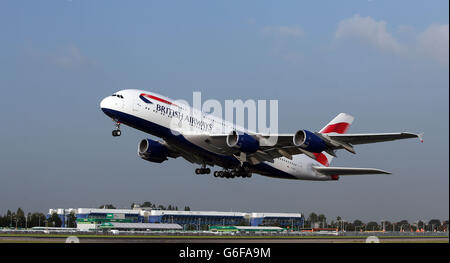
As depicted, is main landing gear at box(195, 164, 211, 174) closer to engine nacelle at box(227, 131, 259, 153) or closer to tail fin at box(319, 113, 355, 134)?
engine nacelle at box(227, 131, 259, 153)

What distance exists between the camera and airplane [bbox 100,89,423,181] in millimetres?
46969

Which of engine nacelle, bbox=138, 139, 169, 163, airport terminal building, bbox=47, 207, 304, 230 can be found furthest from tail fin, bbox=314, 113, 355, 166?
airport terminal building, bbox=47, 207, 304, 230

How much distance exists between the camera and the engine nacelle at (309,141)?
46.9 metres

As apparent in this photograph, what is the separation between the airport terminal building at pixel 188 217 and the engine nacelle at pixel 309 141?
53.3 meters

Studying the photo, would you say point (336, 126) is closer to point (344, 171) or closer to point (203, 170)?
point (344, 171)

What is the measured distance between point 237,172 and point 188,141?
25.9 ft

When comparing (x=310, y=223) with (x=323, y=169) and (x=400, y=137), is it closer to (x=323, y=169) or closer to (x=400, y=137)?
(x=323, y=169)

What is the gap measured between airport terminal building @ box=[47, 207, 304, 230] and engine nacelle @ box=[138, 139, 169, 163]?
146 feet

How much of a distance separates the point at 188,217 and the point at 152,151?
55.1m

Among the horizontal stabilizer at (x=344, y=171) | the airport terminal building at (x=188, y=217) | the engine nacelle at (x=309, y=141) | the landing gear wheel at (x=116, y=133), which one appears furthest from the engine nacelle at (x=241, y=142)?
the airport terminal building at (x=188, y=217)

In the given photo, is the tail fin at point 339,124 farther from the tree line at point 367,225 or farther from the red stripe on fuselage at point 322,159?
the tree line at point 367,225

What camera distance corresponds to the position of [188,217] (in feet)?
354
